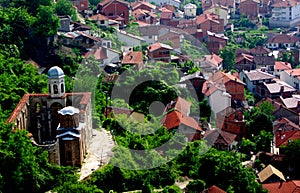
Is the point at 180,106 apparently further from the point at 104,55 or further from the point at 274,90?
the point at 274,90

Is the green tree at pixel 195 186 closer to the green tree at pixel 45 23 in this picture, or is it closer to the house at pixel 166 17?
the green tree at pixel 45 23

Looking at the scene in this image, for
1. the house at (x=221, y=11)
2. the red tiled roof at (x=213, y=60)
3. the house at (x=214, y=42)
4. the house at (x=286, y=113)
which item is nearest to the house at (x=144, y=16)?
the house at (x=214, y=42)

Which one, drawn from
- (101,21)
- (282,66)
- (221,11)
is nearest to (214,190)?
(101,21)

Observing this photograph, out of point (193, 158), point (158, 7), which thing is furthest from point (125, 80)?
point (158, 7)

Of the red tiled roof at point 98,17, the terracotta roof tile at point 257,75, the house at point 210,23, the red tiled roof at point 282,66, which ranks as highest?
the red tiled roof at point 98,17

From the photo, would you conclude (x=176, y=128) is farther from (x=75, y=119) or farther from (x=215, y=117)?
(x=75, y=119)

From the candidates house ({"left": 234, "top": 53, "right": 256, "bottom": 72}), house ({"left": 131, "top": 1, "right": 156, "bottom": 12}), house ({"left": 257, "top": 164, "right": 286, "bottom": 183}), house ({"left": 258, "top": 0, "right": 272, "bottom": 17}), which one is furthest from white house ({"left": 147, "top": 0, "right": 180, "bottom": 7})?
house ({"left": 257, "top": 164, "right": 286, "bottom": 183})
